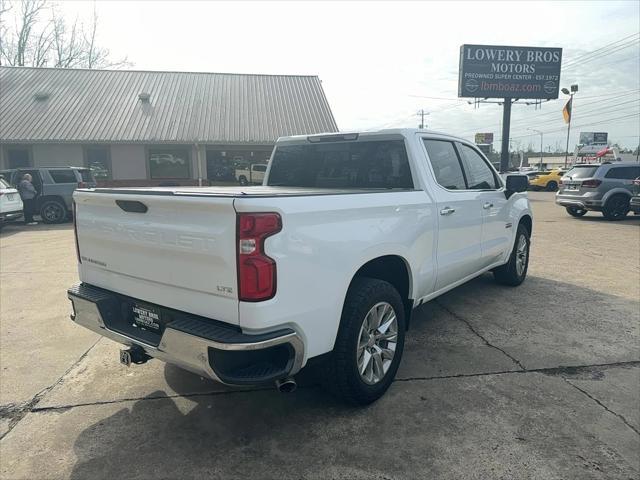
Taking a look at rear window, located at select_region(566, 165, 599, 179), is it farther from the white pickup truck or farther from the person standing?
the person standing

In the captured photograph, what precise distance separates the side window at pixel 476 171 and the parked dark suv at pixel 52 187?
12.7 m

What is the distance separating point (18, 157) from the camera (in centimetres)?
2134

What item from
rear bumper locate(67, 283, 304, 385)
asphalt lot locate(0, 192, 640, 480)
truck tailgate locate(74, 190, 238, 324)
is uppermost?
truck tailgate locate(74, 190, 238, 324)

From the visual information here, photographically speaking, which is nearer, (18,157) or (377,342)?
(377,342)

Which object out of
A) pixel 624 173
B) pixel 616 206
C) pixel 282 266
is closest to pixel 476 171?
pixel 282 266

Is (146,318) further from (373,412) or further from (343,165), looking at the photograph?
(343,165)

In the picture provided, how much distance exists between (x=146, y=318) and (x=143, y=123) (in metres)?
21.2

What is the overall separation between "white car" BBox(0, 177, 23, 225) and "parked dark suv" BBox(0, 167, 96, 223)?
1195 mm

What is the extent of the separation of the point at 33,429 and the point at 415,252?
119 inches

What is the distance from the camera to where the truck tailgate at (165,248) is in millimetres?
2439

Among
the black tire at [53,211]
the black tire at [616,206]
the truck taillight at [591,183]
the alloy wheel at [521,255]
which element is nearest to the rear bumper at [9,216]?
the black tire at [53,211]

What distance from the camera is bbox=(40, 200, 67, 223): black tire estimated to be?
1431cm

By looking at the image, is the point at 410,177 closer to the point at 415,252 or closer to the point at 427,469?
the point at 415,252

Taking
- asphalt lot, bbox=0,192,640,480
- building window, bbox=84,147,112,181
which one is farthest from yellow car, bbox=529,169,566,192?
asphalt lot, bbox=0,192,640,480
